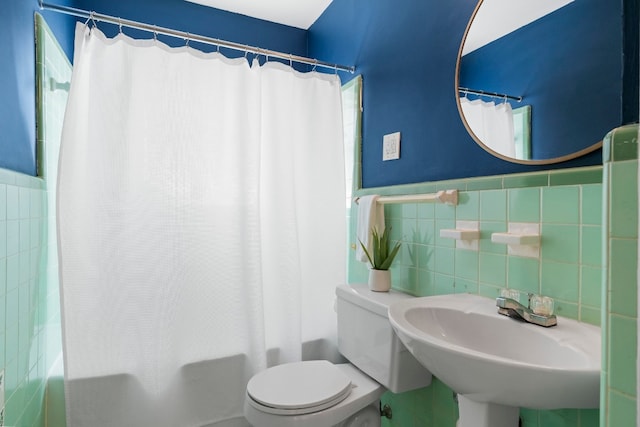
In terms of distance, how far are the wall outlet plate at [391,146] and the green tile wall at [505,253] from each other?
0.54 feet

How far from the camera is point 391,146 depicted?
171 centimetres

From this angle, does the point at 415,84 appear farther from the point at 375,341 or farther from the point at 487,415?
the point at 487,415

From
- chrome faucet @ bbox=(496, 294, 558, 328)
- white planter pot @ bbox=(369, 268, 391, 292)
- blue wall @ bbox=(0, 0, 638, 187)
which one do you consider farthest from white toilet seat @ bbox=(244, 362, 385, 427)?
blue wall @ bbox=(0, 0, 638, 187)

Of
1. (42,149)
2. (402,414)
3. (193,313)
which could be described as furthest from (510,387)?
(42,149)

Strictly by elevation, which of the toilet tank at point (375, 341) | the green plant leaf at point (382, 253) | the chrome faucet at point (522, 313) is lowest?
the toilet tank at point (375, 341)

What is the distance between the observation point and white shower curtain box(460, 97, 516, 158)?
1.15 m

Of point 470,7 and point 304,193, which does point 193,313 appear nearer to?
point 304,193

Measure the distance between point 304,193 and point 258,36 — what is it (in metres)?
1.27

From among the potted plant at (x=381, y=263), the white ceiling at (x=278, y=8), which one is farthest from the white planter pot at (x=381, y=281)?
the white ceiling at (x=278, y=8)

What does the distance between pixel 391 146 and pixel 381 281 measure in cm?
64

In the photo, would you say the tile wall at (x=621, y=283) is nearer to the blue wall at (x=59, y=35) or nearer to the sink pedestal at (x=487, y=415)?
the sink pedestal at (x=487, y=415)

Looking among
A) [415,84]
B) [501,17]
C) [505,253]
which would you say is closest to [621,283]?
[505,253]

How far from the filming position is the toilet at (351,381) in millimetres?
1261

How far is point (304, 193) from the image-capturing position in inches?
76.7
